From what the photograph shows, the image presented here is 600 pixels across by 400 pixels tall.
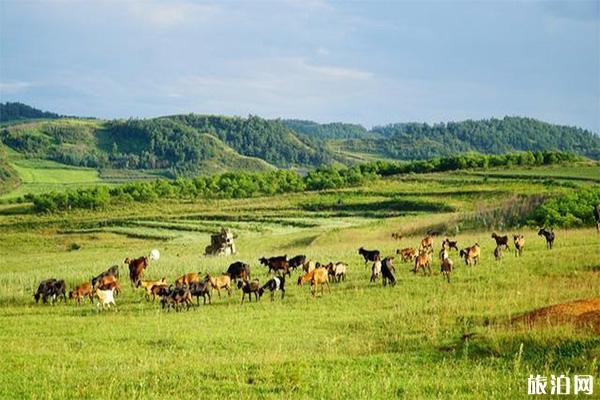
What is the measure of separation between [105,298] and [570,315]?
61.5 feet

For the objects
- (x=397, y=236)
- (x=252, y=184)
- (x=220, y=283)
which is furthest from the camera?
(x=252, y=184)

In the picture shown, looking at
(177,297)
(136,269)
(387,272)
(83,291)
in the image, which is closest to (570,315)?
(387,272)

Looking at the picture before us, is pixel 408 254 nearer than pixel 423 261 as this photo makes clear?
No

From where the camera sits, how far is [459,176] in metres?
128

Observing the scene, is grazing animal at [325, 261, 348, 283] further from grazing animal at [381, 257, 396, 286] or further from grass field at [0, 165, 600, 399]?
grazing animal at [381, 257, 396, 286]

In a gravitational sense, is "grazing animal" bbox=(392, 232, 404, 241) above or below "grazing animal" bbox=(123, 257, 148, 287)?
above

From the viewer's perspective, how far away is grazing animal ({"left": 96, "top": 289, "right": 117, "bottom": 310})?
28.8 m

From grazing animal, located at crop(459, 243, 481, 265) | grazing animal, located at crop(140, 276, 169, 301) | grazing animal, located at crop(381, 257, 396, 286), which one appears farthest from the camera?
grazing animal, located at crop(459, 243, 481, 265)

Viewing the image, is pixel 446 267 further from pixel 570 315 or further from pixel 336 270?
pixel 570 315

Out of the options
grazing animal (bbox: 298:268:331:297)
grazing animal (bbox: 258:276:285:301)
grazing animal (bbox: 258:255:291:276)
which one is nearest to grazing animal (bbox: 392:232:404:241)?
grazing animal (bbox: 258:255:291:276)

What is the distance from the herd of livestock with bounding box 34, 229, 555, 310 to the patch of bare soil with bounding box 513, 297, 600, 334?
8771 mm

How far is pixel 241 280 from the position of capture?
3116 centimetres

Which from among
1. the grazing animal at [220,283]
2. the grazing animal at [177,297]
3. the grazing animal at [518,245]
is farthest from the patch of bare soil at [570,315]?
the grazing animal at [220,283]

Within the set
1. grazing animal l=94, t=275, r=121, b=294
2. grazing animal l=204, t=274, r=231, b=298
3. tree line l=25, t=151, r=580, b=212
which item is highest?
tree line l=25, t=151, r=580, b=212
